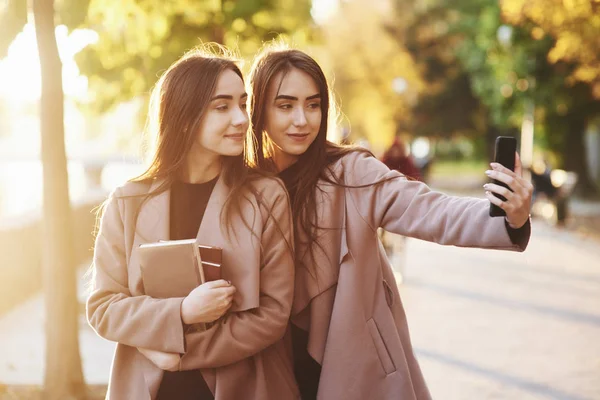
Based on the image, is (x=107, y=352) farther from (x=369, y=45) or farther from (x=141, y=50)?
(x=369, y=45)

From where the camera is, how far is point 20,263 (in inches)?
407

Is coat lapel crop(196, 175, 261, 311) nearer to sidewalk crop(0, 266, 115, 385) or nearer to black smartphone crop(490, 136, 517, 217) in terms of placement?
black smartphone crop(490, 136, 517, 217)

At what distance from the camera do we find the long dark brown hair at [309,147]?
3133 millimetres

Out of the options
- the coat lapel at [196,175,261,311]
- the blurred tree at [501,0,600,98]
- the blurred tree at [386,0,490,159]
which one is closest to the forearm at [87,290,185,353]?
the coat lapel at [196,175,261,311]

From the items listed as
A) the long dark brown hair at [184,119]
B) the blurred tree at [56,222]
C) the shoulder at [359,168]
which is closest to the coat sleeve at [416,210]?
the shoulder at [359,168]

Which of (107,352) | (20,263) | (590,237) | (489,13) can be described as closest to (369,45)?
(489,13)

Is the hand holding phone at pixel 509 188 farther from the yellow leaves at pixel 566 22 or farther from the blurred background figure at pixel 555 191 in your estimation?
the blurred background figure at pixel 555 191

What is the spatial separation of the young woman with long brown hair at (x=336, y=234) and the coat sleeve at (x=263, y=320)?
0.21 meters

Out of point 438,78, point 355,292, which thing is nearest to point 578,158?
point 438,78

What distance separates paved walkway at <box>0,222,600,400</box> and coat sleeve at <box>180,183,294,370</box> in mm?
3805

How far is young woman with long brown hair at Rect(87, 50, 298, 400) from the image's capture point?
2797 millimetres

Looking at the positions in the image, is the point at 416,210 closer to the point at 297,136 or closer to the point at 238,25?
the point at 297,136

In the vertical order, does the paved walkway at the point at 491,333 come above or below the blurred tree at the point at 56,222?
below

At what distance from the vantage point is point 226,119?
2.91 m
